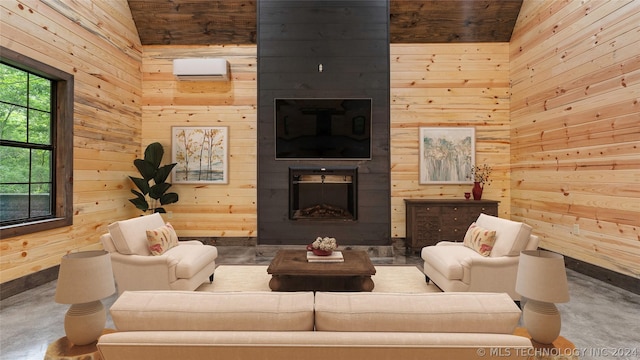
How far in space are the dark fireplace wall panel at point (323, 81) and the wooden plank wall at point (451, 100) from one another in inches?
27.4

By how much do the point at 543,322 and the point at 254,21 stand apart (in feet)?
19.2

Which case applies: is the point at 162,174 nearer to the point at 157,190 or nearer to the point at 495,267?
the point at 157,190

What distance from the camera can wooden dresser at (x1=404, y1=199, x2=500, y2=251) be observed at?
528cm

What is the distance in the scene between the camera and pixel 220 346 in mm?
1073

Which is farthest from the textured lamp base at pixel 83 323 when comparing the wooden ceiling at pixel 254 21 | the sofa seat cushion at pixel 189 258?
the wooden ceiling at pixel 254 21

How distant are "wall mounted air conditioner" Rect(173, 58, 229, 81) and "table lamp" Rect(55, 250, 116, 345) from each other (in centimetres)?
478

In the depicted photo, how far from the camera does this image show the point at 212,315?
1.16 metres

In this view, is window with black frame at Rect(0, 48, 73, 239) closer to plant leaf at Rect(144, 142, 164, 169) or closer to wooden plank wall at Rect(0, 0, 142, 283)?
wooden plank wall at Rect(0, 0, 142, 283)

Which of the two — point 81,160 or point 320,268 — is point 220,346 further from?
point 81,160

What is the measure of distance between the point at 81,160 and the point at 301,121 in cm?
313

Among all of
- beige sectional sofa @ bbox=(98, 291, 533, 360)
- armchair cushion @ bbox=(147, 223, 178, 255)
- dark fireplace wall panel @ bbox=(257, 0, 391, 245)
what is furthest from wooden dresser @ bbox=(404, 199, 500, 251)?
beige sectional sofa @ bbox=(98, 291, 533, 360)

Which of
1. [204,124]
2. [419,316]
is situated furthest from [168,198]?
[419,316]

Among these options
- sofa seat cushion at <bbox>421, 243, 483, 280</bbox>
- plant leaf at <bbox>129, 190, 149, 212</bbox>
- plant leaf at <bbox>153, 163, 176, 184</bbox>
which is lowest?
sofa seat cushion at <bbox>421, 243, 483, 280</bbox>

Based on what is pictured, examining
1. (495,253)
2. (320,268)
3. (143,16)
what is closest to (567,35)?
(495,253)
